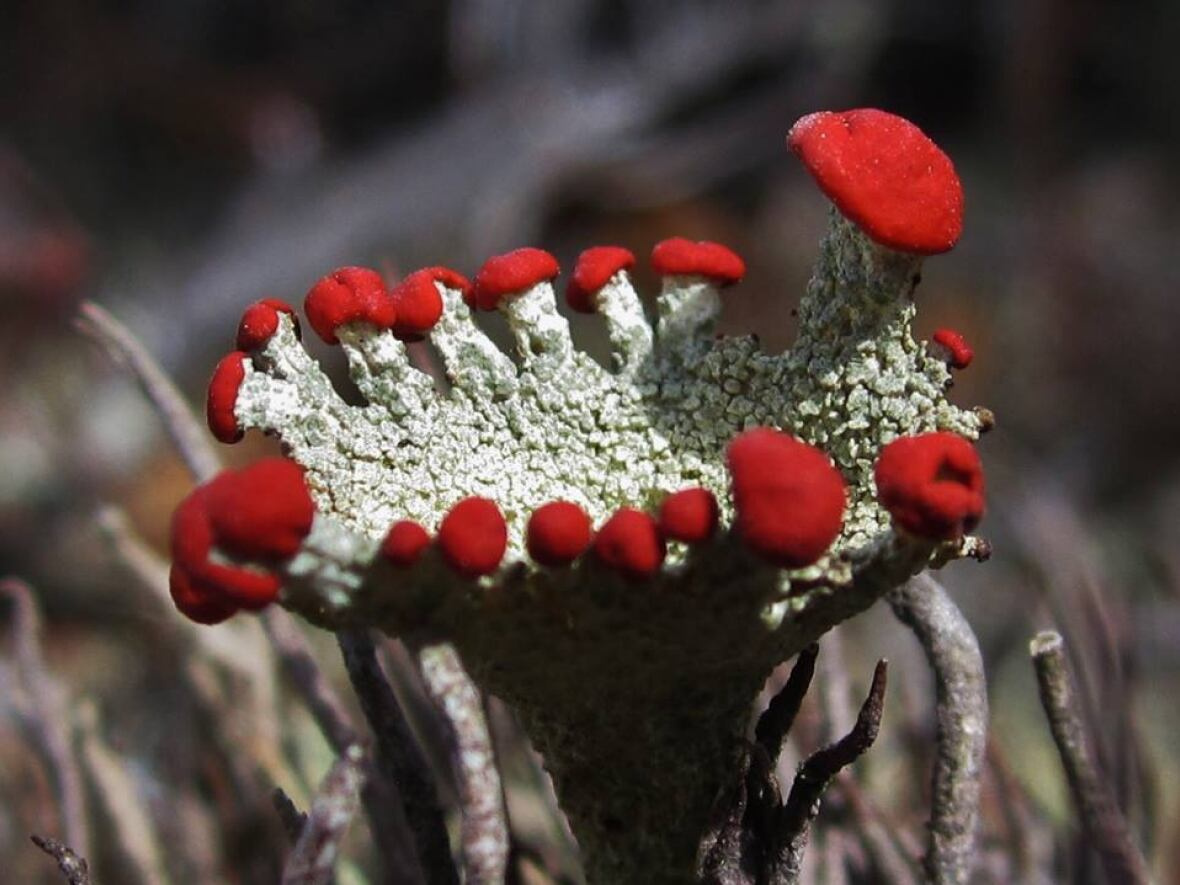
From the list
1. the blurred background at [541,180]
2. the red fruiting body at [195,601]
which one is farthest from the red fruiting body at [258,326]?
the blurred background at [541,180]

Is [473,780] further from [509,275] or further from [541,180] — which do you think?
[541,180]

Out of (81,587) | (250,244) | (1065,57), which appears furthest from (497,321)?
(1065,57)

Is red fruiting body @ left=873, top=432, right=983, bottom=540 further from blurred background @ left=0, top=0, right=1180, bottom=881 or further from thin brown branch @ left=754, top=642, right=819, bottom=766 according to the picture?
blurred background @ left=0, top=0, right=1180, bottom=881

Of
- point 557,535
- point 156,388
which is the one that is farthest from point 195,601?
point 156,388

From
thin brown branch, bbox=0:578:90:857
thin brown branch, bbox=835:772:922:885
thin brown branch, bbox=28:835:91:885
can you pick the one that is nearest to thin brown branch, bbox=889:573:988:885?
thin brown branch, bbox=835:772:922:885

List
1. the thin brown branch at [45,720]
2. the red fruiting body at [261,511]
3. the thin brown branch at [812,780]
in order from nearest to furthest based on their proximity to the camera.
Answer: the red fruiting body at [261,511]
the thin brown branch at [812,780]
the thin brown branch at [45,720]

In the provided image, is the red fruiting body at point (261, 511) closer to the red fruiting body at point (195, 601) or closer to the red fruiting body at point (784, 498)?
the red fruiting body at point (195, 601)
